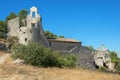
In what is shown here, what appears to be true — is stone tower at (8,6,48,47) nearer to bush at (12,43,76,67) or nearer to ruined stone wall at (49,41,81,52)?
ruined stone wall at (49,41,81,52)

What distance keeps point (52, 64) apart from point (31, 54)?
3.19 metres

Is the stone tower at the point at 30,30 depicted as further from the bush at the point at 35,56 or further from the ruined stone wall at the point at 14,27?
the bush at the point at 35,56

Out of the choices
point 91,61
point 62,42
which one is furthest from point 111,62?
point 62,42

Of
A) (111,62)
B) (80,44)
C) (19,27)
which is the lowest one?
(111,62)

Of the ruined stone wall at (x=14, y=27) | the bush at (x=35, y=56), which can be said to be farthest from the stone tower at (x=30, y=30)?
the bush at (x=35, y=56)

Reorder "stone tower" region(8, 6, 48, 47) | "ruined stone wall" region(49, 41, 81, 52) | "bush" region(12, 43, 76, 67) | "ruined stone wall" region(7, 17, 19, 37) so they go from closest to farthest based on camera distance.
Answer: "bush" region(12, 43, 76, 67) → "stone tower" region(8, 6, 48, 47) → "ruined stone wall" region(49, 41, 81, 52) → "ruined stone wall" region(7, 17, 19, 37)

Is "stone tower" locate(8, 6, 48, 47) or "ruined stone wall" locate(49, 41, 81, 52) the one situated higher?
"stone tower" locate(8, 6, 48, 47)

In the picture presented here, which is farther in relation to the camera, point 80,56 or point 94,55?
point 94,55

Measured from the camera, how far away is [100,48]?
215 ft

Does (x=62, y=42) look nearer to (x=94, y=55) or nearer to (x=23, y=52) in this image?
(x=94, y=55)

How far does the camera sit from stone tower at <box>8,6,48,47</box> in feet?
154

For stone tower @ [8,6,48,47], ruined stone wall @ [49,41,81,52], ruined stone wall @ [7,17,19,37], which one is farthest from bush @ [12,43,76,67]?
ruined stone wall @ [7,17,19,37]

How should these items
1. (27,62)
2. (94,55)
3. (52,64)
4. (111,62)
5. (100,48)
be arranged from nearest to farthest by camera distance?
(27,62), (52,64), (94,55), (111,62), (100,48)

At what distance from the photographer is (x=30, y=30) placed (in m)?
46.9
